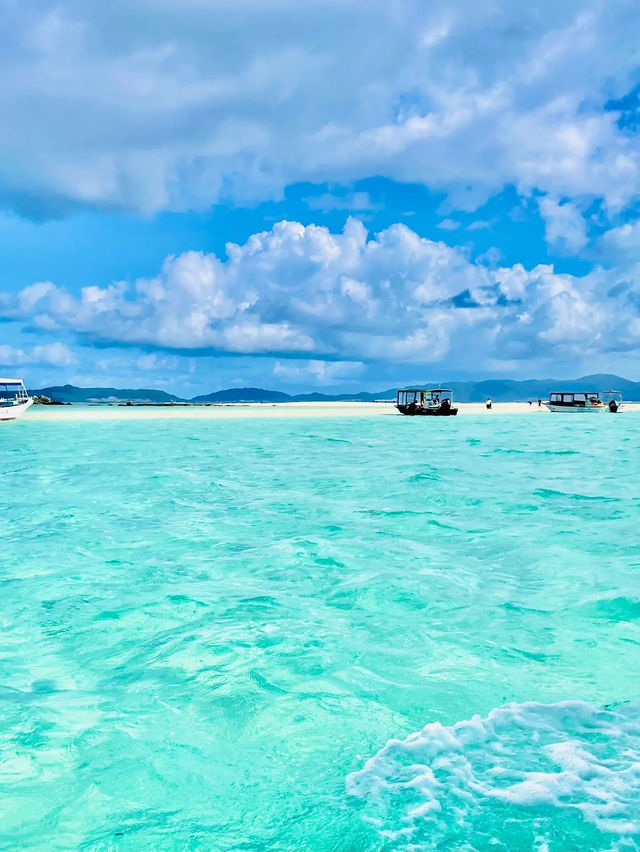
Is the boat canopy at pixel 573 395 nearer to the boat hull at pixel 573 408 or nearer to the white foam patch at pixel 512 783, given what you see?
the boat hull at pixel 573 408

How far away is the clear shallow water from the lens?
4020 mm

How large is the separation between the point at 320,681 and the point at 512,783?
2149 mm

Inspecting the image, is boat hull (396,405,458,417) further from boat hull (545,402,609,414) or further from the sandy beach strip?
boat hull (545,402,609,414)

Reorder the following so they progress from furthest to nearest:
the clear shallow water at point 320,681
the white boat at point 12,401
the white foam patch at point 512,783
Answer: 1. the white boat at point 12,401
2. the clear shallow water at point 320,681
3. the white foam patch at point 512,783

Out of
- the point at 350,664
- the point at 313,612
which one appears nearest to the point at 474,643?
the point at 350,664

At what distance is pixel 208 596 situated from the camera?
8.54 meters

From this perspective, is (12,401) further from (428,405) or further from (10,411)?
(428,405)

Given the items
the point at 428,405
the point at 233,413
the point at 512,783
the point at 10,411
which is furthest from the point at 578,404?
the point at 512,783

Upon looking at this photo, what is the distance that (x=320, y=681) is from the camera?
5980 millimetres

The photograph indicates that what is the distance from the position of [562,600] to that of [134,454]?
25.9 m

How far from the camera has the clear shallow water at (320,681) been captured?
4020mm

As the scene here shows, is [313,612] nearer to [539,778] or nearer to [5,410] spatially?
[539,778]

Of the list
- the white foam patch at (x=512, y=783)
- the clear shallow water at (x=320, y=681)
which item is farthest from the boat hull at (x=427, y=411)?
the white foam patch at (x=512, y=783)

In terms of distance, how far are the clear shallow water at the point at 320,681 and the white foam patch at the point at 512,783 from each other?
0.02 m
